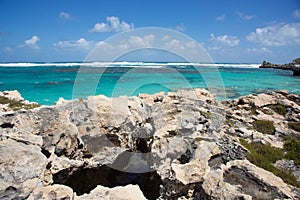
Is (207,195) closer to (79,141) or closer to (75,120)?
(79,141)

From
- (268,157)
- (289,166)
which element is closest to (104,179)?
(268,157)

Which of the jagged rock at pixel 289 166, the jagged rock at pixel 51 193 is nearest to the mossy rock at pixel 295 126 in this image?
the jagged rock at pixel 289 166

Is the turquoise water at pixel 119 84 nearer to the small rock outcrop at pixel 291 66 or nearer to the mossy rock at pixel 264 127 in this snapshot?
the small rock outcrop at pixel 291 66

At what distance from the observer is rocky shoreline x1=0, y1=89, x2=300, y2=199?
16.1 ft

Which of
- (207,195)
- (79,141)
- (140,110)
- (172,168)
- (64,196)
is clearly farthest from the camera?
(140,110)

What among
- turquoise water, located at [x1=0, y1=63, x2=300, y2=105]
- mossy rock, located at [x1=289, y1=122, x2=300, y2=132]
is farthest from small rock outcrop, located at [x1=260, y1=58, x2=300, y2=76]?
mossy rock, located at [x1=289, y1=122, x2=300, y2=132]

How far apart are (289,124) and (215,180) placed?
879 centimetres

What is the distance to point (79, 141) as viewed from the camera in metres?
7.75

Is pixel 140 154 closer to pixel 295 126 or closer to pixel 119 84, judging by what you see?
pixel 295 126

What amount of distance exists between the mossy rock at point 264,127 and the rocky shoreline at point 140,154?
44 millimetres

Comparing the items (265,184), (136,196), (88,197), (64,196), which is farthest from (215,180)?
(64,196)

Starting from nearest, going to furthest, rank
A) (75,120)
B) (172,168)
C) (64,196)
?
(64,196), (172,168), (75,120)

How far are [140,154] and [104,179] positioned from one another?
5.87ft

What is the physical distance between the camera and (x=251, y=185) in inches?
→ 205
